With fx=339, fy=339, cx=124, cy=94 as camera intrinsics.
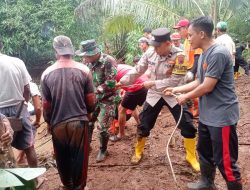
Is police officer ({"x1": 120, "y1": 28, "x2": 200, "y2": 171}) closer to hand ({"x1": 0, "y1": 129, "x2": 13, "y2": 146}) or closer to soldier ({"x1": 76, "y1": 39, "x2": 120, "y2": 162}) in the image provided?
soldier ({"x1": 76, "y1": 39, "x2": 120, "y2": 162})

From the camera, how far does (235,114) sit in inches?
128

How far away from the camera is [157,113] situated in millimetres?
4586

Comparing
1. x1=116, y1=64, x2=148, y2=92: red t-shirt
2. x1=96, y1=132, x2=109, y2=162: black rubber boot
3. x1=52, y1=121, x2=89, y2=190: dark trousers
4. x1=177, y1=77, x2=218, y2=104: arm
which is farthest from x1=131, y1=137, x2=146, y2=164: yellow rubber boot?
x1=177, y1=77, x2=218, y2=104: arm

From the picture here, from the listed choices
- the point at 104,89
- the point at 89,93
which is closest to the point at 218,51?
the point at 89,93

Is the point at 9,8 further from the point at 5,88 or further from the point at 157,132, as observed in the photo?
the point at 5,88

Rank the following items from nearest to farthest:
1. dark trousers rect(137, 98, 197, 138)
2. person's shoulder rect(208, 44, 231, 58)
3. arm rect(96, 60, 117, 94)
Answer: person's shoulder rect(208, 44, 231, 58)
dark trousers rect(137, 98, 197, 138)
arm rect(96, 60, 117, 94)

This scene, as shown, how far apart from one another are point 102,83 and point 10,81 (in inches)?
59.1

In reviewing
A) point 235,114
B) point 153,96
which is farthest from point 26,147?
point 235,114

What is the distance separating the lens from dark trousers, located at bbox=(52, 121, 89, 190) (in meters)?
3.59

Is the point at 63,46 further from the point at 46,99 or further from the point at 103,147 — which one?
the point at 103,147

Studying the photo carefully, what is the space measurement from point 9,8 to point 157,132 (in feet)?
35.2

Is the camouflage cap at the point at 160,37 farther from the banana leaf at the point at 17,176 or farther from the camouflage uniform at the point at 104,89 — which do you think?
the banana leaf at the point at 17,176

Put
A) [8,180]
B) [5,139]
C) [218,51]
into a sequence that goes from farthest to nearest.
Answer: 1. [218,51]
2. [5,139]
3. [8,180]

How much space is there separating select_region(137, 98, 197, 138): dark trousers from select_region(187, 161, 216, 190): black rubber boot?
750mm
